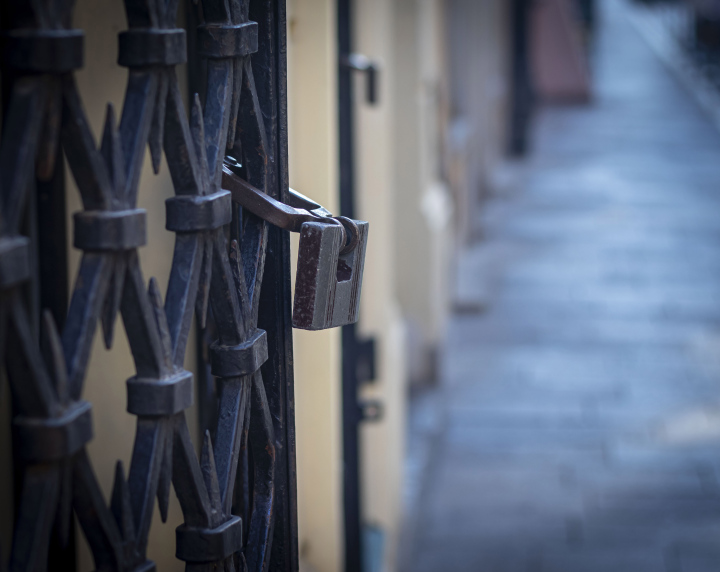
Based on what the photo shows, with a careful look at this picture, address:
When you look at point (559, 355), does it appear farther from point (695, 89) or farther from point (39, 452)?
point (695, 89)

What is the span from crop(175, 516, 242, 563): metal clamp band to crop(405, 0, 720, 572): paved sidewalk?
274 cm

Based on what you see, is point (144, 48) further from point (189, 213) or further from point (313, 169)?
point (313, 169)

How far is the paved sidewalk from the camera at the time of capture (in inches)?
146

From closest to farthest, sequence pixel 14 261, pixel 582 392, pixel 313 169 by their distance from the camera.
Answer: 1. pixel 14 261
2. pixel 313 169
3. pixel 582 392

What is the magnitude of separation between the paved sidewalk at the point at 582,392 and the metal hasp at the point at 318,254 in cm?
275

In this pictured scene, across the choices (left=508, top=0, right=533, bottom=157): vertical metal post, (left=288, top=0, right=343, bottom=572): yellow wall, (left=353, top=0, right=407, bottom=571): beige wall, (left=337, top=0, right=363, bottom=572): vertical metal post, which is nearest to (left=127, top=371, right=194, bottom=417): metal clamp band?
(left=288, top=0, right=343, bottom=572): yellow wall

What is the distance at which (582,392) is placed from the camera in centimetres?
521

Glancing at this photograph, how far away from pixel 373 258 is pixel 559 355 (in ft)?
9.40

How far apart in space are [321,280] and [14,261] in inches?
15.3

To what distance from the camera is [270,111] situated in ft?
3.37

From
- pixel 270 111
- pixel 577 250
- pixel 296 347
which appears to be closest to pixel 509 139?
pixel 577 250

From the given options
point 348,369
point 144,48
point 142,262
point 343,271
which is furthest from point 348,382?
point 144,48

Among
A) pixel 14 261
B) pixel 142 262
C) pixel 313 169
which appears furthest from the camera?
pixel 313 169

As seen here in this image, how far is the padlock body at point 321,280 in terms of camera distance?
96 cm
